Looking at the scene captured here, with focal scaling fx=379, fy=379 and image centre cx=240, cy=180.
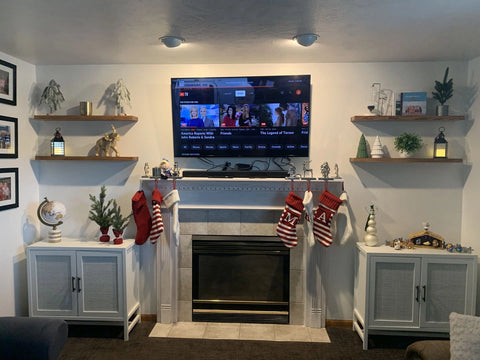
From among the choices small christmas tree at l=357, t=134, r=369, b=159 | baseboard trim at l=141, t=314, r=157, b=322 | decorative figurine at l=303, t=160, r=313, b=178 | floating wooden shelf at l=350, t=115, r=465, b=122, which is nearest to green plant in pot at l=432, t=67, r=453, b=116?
floating wooden shelf at l=350, t=115, r=465, b=122

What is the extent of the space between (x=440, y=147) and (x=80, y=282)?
3.30 metres

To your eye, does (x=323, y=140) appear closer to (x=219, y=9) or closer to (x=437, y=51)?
(x=437, y=51)

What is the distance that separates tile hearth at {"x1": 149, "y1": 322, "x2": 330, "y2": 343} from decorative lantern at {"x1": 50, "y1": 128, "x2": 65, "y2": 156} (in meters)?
1.83

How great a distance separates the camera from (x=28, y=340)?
6.64 ft

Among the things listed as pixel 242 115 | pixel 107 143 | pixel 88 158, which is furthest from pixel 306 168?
pixel 88 158

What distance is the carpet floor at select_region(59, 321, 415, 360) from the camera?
298 cm

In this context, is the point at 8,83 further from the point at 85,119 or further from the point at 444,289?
the point at 444,289

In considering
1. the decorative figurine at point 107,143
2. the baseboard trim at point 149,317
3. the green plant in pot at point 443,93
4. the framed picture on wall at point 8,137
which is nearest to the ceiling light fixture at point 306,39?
the green plant in pot at point 443,93

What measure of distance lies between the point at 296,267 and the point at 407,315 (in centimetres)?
99

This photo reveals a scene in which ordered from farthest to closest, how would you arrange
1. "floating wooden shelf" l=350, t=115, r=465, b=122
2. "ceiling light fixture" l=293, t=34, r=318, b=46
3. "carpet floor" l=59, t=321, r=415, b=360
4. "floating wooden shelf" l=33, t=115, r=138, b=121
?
"floating wooden shelf" l=33, t=115, r=138, b=121
"floating wooden shelf" l=350, t=115, r=465, b=122
"carpet floor" l=59, t=321, r=415, b=360
"ceiling light fixture" l=293, t=34, r=318, b=46

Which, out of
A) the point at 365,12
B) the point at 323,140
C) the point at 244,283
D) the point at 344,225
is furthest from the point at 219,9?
the point at 244,283

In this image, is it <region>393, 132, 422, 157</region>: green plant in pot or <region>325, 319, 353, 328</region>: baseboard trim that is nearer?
<region>393, 132, 422, 157</region>: green plant in pot

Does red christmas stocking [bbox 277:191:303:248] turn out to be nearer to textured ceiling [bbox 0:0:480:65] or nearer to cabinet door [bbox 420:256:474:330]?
cabinet door [bbox 420:256:474:330]

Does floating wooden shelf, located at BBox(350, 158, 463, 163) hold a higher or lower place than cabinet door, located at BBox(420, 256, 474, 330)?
higher
